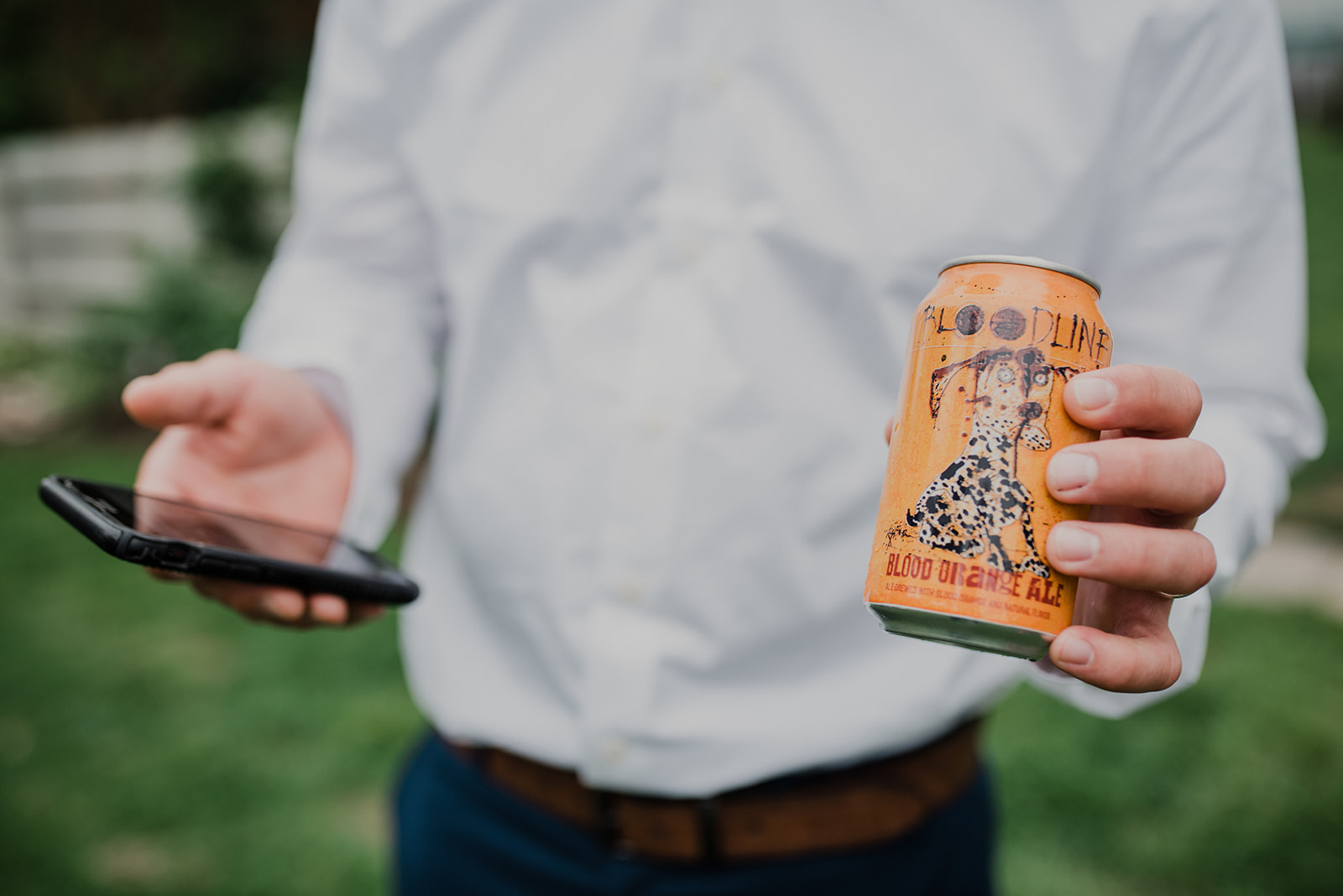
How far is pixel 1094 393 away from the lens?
75cm

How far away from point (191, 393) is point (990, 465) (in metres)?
0.87

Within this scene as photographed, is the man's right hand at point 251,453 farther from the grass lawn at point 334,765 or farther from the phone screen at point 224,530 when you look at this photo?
the grass lawn at point 334,765

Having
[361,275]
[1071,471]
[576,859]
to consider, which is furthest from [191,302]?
[1071,471]

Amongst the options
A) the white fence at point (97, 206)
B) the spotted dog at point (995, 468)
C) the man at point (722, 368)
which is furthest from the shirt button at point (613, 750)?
the white fence at point (97, 206)

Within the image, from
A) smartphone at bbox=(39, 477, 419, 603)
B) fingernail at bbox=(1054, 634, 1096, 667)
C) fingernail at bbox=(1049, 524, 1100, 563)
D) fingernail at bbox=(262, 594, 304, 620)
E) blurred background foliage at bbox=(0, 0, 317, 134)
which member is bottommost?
fingernail at bbox=(262, 594, 304, 620)

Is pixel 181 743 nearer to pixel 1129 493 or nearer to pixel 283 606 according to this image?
pixel 283 606

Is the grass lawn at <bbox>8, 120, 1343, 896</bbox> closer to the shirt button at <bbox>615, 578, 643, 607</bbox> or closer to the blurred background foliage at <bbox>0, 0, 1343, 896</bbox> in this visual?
the blurred background foliage at <bbox>0, 0, 1343, 896</bbox>

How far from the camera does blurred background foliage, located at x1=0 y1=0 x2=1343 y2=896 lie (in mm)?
2664

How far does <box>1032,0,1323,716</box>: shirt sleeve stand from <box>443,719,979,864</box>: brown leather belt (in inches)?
10.5

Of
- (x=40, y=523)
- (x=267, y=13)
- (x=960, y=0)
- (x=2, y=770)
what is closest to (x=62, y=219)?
(x=267, y=13)

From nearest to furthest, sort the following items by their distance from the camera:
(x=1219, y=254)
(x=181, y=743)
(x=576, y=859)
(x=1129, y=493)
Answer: (x=1129, y=493), (x=1219, y=254), (x=576, y=859), (x=181, y=743)

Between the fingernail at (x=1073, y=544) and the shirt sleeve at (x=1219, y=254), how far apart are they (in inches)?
13.0

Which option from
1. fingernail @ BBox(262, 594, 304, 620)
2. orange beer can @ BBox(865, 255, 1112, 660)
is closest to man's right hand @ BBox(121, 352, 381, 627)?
fingernail @ BBox(262, 594, 304, 620)

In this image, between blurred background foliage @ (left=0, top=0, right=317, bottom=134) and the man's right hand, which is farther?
blurred background foliage @ (left=0, top=0, right=317, bottom=134)
